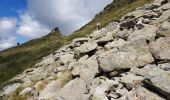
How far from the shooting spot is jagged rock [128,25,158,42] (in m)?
24.3

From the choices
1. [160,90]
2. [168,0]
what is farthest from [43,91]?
[168,0]

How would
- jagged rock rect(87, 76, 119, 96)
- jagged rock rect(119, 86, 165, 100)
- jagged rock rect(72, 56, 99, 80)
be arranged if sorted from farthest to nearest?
jagged rock rect(72, 56, 99, 80) < jagged rock rect(87, 76, 119, 96) < jagged rock rect(119, 86, 165, 100)

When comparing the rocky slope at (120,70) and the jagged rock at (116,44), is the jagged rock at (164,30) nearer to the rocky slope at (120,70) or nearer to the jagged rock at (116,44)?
the rocky slope at (120,70)

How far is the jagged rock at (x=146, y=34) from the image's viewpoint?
24.3 m

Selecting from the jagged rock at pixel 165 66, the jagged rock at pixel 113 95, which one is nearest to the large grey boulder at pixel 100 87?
the jagged rock at pixel 113 95

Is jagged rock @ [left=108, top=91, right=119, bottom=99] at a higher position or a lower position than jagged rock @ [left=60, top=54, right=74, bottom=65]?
lower

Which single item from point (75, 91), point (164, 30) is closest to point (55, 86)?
point (75, 91)

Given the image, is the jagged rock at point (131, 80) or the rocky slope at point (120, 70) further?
the jagged rock at point (131, 80)

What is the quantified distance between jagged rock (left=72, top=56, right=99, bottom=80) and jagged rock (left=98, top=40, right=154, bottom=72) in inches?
47.0

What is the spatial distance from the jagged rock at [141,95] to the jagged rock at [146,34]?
262 inches

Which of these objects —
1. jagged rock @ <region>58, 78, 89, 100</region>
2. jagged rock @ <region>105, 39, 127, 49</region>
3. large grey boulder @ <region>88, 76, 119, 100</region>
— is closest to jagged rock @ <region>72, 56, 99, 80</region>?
jagged rock @ <region>58, 78, 89, 100</region>

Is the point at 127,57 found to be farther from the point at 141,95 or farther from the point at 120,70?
the point at 141,95

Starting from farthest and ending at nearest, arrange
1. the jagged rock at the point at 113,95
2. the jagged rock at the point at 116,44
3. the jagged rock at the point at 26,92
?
the jagged rock at the point at 26,92 < the jagged rock at the point at 116,44 < the jagged rock at the point at 113,95

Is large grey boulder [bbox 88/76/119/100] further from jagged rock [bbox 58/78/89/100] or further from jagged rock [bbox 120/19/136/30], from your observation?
jagged rock [bbox 120/19/136/30]
